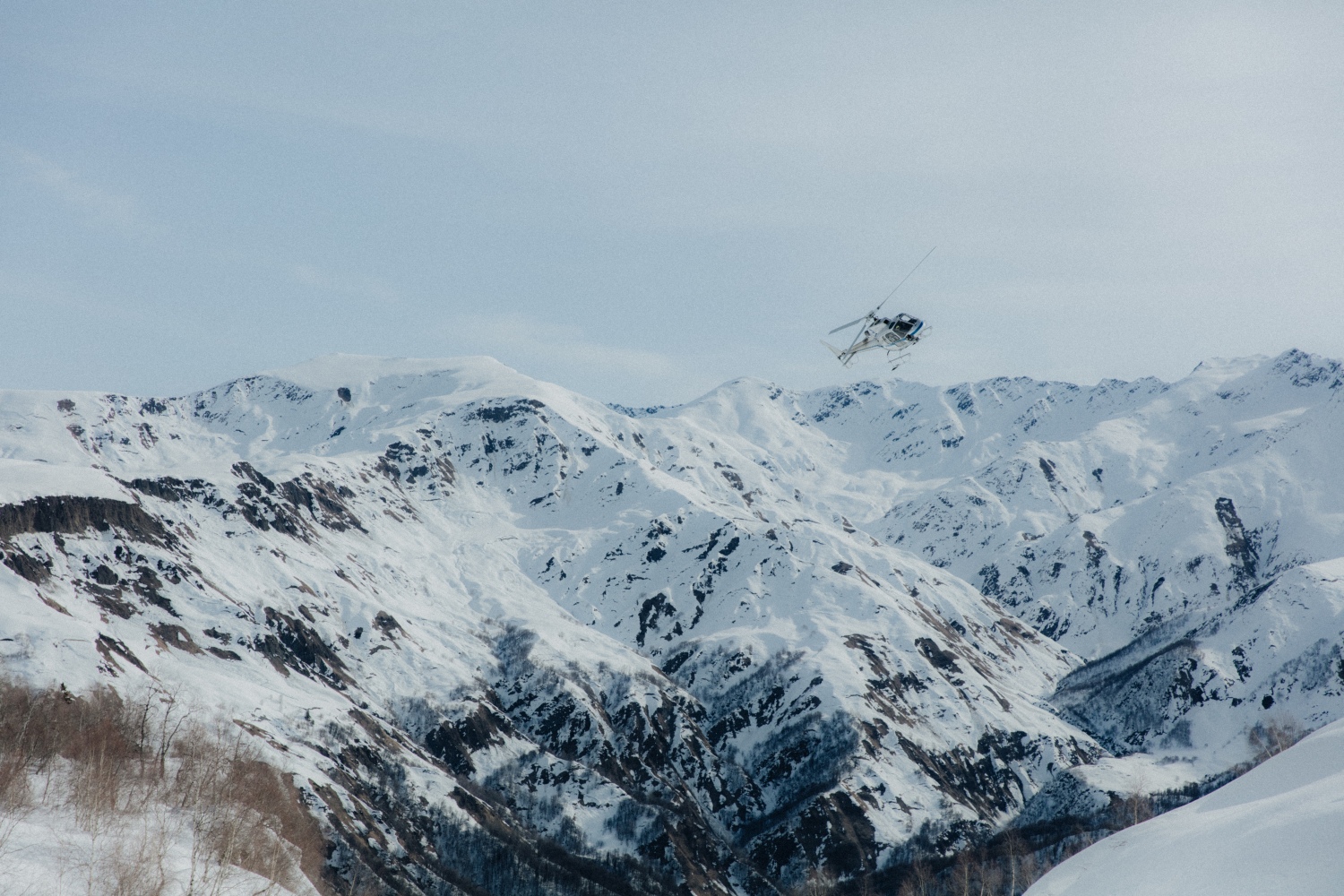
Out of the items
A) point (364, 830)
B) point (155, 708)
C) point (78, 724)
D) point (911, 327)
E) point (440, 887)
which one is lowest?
point (440, 887)

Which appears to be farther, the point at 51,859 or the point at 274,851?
the point at 274,851

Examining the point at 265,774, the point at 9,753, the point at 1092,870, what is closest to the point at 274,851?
the point at 9,753

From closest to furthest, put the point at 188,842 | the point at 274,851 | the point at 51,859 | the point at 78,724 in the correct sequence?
the point at 51,859
the point at 188,842
the point at 274,851
the point at 78,724

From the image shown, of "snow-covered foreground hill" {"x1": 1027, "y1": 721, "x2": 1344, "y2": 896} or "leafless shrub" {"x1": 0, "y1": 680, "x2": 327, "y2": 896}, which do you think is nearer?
"snow-covered foreground hill" {"x1": 1027, "y1": 721, "x2": 1344, "y2": 896}

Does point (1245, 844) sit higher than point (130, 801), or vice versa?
point (130, 801)

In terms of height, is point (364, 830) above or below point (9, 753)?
below

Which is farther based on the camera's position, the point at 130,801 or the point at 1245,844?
the point at 130,801

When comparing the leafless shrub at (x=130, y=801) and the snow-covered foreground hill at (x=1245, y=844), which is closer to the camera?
the snow-covered foreground hill at (x=1245, y=844)

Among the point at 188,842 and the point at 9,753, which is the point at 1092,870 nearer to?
the point at 188,842
